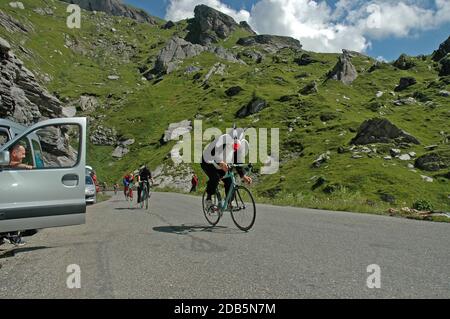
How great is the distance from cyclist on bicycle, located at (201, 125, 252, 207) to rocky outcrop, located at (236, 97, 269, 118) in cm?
9346

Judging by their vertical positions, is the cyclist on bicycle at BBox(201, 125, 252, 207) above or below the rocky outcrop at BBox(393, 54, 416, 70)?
below

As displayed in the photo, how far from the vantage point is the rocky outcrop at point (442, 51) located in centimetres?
15538

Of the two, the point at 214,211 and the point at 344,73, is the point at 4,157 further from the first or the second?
the point at 344,73

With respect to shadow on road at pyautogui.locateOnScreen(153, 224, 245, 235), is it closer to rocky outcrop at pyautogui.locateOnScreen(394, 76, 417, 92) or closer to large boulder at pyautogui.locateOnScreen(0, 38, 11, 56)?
large boulder at pyautogui.locateOnScreen(0, 38, 11, 56)

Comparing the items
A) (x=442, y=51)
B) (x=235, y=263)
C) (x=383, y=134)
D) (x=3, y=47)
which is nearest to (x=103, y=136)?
(x=383, y=134)

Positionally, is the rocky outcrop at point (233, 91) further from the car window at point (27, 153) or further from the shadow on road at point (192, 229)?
the car window at point (27, 153)

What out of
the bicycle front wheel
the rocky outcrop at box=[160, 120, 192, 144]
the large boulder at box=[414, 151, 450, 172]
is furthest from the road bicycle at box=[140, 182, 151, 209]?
the rocky outcrop at box=[160, 120, 192, 144]

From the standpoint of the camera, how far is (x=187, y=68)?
572 ft

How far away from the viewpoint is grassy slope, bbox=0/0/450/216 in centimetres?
5041

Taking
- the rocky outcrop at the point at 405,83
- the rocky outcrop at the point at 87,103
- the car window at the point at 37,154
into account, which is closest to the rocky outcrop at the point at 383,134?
the car window at the point at 37,154

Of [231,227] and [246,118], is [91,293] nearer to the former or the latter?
[231,227]

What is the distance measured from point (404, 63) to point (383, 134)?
106m

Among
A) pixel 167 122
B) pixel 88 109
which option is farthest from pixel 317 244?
pixel 88 109
